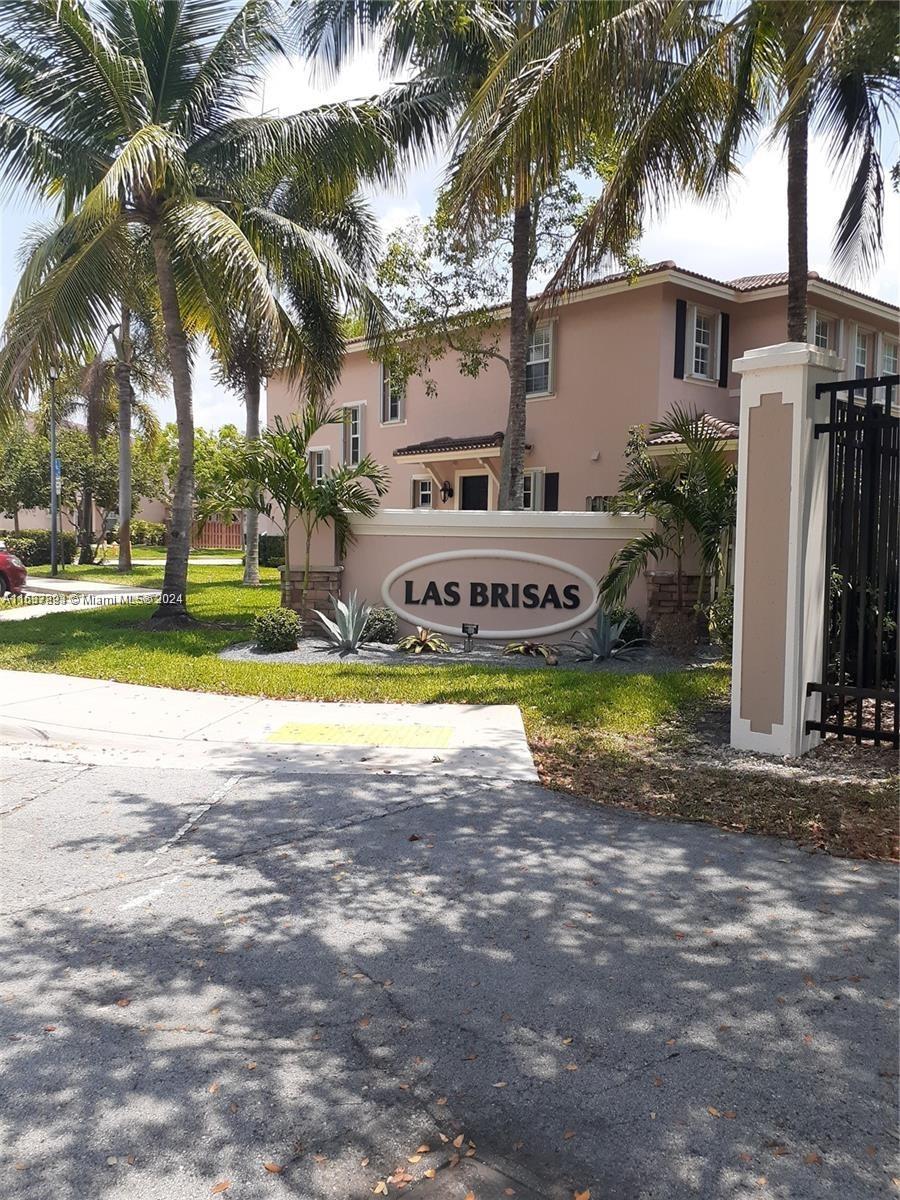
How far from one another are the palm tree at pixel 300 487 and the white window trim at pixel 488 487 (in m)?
8.91

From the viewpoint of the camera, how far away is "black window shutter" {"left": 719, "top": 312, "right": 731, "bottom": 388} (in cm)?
1997

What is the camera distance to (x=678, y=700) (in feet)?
30.5

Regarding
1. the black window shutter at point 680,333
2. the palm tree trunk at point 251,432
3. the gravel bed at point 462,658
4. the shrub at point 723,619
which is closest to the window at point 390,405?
the palm tree trunk at point 251,432

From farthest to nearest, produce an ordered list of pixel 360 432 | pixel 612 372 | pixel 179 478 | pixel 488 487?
pixel 360 432 → pixel 488 487 → pixel 612 372 → pixel 179 478

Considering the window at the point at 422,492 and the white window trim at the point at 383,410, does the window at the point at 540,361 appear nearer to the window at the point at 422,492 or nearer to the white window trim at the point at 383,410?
the window at the point at 422,492

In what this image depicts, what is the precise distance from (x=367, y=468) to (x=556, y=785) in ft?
24.0

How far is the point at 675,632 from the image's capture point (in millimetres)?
12094

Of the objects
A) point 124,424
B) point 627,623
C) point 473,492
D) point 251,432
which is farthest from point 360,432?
point 627,623

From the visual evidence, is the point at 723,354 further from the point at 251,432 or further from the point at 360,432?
the point at 251,432

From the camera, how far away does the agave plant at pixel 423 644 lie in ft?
40.4

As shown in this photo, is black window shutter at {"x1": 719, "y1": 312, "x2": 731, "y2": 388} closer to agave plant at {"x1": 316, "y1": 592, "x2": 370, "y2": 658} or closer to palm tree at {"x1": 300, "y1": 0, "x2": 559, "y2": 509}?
palm tree at {"x1": 300, "y1": 0, "x2": 559, "y2": 509}

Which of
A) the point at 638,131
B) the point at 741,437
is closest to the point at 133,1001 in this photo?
the point at 741,437

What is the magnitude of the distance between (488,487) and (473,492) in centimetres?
50

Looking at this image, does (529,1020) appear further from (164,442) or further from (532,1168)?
(164,442)
